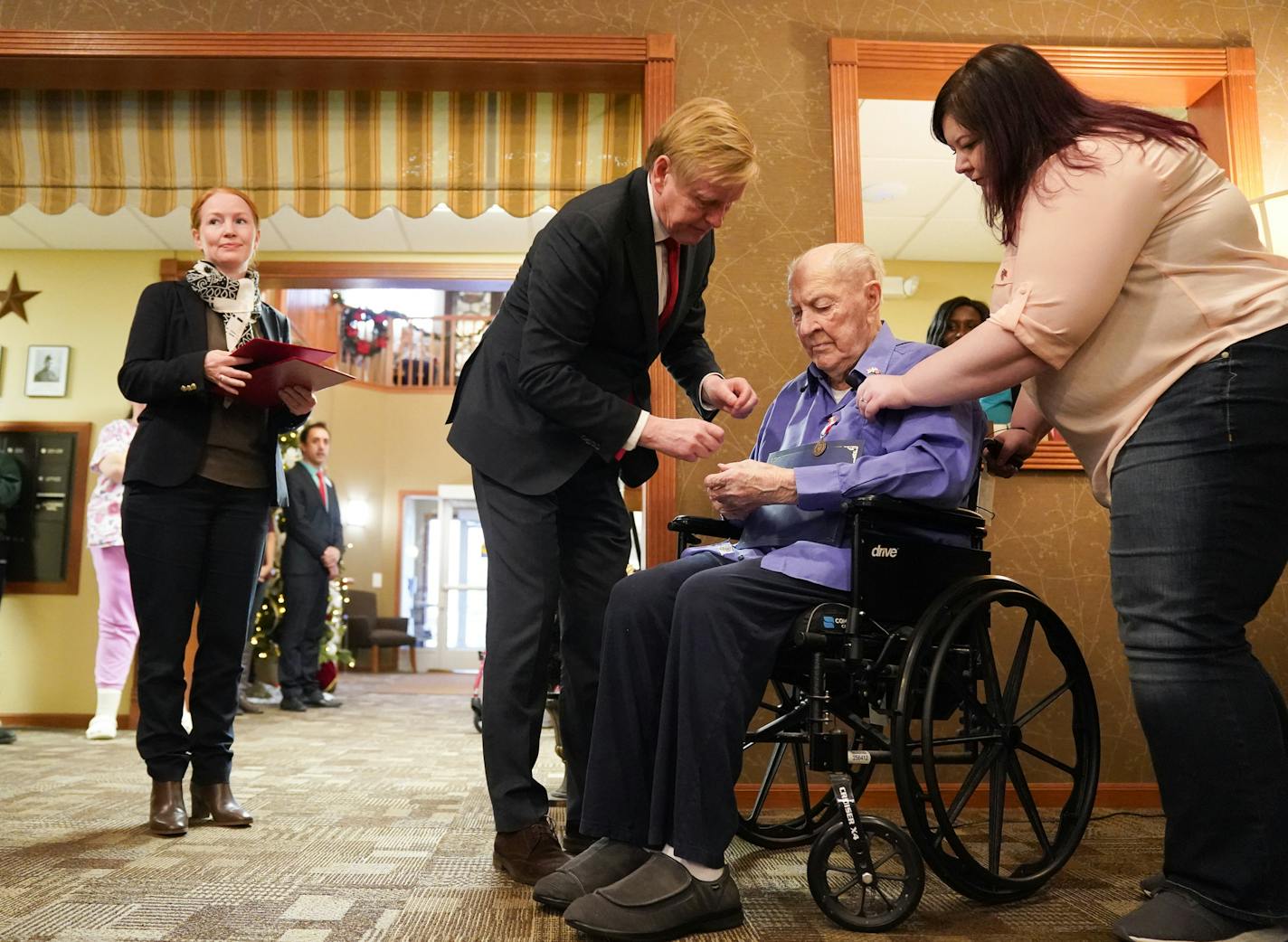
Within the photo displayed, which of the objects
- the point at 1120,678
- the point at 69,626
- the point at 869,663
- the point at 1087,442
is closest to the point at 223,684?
the point at 869,663

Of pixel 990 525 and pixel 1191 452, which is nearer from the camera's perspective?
pixel 1191 452

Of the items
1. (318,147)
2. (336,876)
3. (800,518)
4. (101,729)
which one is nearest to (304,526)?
(101,729)

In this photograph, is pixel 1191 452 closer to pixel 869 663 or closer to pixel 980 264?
pixel 869 663

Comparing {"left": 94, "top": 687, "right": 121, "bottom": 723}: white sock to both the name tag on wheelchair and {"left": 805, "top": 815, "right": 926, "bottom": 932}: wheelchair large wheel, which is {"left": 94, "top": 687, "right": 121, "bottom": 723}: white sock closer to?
the name tag on wheelchair

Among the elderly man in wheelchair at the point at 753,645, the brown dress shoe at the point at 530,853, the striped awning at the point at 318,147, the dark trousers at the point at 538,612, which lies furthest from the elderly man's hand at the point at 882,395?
the striped awning at the point at 318,147

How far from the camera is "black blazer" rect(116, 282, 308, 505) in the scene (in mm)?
2064

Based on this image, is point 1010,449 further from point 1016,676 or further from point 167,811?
point 167,811

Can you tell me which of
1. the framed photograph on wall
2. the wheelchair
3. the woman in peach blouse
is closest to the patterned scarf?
the wheelchair

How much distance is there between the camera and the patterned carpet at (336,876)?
139cm

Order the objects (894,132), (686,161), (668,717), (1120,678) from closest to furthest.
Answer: (668,717) < (686,161) < (1120,678) < (894,132)

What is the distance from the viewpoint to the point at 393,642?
9797 mm

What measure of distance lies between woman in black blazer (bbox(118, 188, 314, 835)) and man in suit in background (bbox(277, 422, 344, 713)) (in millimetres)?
3361

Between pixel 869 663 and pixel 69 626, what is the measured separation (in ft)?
14.7

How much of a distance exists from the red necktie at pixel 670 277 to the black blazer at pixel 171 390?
873mm
